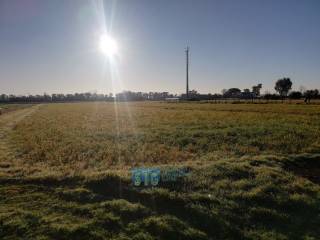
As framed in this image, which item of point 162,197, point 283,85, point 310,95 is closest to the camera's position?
point 162,197

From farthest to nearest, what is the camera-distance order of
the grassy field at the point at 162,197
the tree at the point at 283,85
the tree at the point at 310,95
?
the tree at the point at 283,85, the tree at the point at 310,95, the grassy field at the point at 162,197

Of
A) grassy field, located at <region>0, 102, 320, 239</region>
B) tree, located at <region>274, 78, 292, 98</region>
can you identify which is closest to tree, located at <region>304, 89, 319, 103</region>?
tree, located at <region>274, 78, 292, 98</region>

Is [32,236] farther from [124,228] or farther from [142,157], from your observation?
[142,157]

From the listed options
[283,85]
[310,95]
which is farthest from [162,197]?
[283,85]

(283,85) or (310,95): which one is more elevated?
(283,85)

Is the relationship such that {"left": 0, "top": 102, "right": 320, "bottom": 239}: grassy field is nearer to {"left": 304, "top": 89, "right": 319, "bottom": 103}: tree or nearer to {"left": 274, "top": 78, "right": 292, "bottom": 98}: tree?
{"left": 304, "top": 89, "right": 319, "bottom": 103}: tree

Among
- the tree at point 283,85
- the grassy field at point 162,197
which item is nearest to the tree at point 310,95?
the tree at point 283,85

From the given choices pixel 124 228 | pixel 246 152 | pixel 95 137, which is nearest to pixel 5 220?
pixel 124 228

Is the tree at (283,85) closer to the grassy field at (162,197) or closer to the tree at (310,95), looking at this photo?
the tree at (310,95)

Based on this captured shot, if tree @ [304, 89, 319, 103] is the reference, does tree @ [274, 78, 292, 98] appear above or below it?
above

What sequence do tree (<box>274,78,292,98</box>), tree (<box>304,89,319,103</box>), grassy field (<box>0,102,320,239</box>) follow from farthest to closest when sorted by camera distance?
tree (<box>274,78,292,98</box>) → tree (<box>304,89,319,103</box>) → grassy field (<box>0,102,320,239</box>)

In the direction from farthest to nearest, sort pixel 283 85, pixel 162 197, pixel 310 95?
pixel 283 85, pixel 310 95, pixel 162 197

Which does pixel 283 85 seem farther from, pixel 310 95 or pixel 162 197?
pixel 162 197

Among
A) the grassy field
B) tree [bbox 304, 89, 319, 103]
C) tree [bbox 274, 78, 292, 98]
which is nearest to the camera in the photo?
the grassy field
